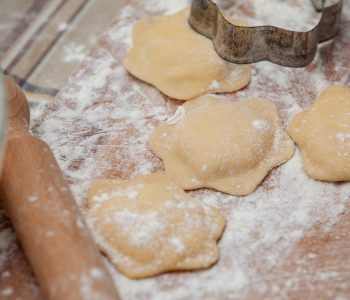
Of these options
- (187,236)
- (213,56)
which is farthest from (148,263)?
(213,56)

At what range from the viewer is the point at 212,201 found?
1.07 meters

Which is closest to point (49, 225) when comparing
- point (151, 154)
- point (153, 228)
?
point (153, 228)

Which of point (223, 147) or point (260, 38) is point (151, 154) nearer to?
point (223, 147)

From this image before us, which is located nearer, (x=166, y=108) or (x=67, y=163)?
(x=67, y=163)

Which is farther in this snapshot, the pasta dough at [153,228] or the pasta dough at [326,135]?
the pasta dough at [326,135]

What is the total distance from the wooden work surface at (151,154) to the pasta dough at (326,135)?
29mm

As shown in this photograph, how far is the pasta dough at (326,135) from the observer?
108 cm

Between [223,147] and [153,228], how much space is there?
0.22 m

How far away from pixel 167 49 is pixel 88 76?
0.19 metres

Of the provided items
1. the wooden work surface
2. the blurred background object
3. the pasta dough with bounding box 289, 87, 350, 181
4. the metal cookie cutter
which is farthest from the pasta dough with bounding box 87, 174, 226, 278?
the blurred background object

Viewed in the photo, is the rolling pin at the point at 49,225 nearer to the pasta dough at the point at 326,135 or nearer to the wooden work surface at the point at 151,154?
the wooden work surface at the point at 151,154

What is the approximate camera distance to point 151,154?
1.15 meters

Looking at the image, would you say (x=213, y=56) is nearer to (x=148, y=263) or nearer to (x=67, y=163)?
(x=67, y=163)

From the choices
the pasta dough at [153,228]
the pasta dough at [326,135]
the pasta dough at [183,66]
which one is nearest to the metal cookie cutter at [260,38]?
the pasta dough at [183,66]
